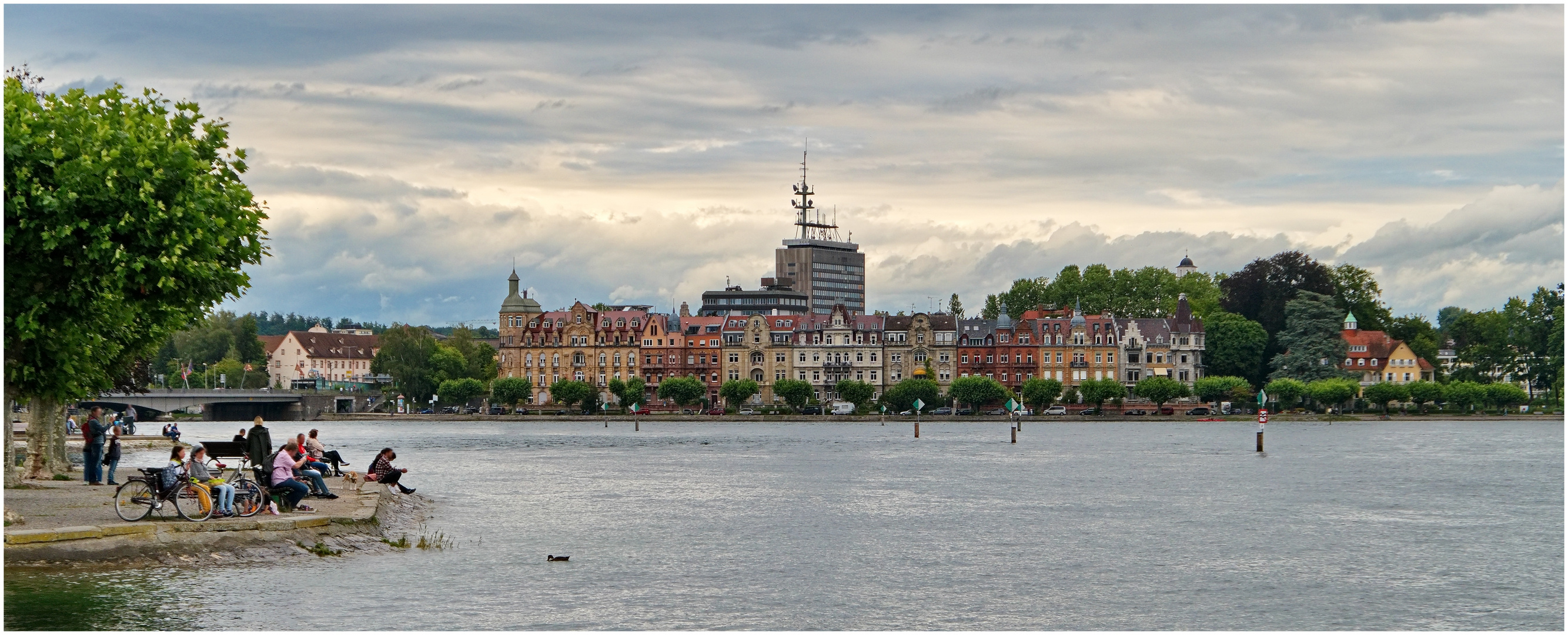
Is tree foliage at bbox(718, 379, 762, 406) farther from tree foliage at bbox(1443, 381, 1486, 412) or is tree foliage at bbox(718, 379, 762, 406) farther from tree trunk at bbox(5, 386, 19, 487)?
tree trunk at bbox(5, 386, 19, 487)

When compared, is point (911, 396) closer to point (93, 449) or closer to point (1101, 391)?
point (1101, 391)

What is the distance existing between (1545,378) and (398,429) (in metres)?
99.3

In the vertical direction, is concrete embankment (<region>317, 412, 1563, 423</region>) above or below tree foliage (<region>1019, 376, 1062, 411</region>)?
below

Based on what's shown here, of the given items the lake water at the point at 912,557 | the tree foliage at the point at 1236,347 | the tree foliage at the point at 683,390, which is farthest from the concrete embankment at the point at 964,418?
the lake water at the point at 912,557

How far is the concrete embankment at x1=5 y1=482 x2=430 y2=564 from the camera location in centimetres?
2486

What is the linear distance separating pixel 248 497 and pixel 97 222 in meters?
6.60

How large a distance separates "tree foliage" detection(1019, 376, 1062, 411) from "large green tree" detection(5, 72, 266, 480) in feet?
406

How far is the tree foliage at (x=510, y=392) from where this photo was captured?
160 metres

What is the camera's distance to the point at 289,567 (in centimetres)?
2658

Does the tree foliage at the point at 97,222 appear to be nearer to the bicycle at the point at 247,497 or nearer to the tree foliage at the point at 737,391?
the bicycle at the point at 247,497

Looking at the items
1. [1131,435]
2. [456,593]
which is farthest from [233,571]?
[1131,435]

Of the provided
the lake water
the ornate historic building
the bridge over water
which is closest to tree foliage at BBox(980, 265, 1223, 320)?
the ornate historic building

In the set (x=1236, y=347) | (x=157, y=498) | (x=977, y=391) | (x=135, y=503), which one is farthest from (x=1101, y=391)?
(x=157, y=498)

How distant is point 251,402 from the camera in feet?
517
